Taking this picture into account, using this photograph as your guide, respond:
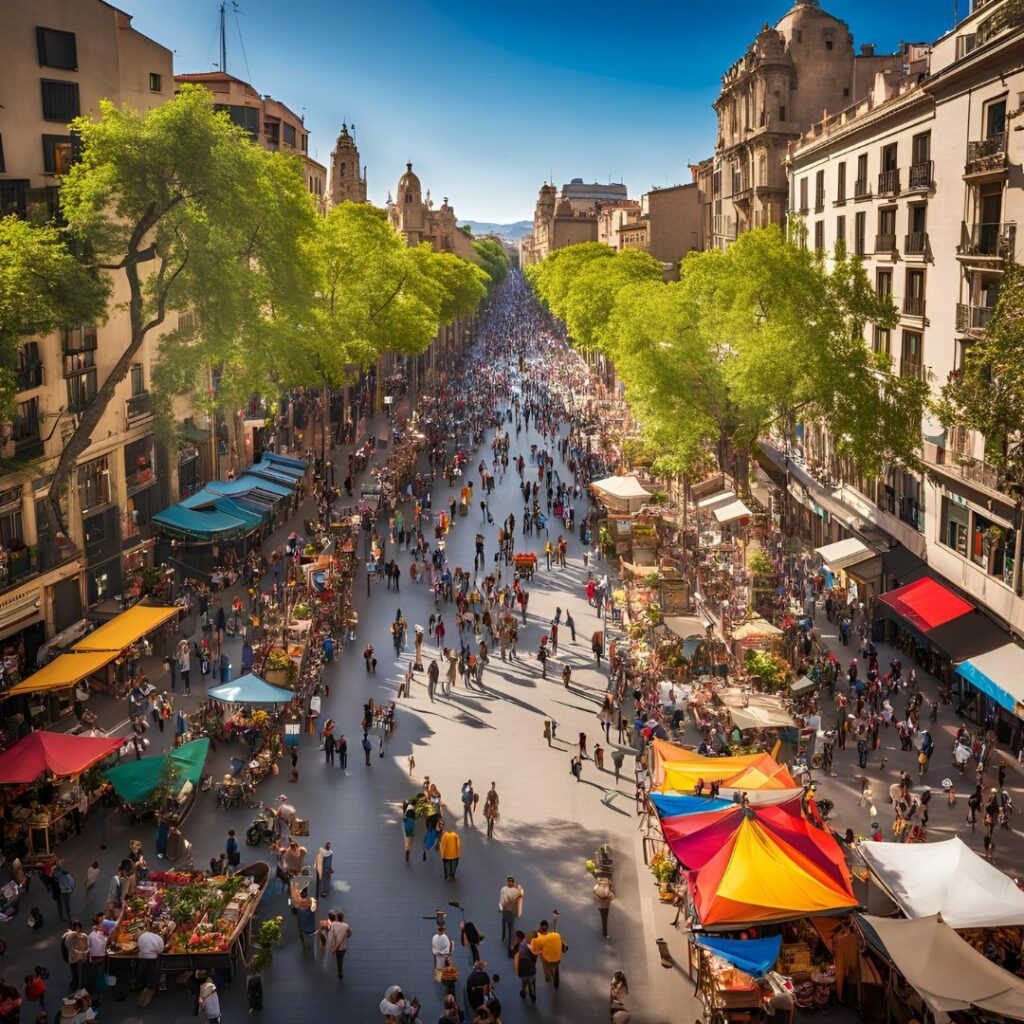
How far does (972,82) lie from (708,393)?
13.3m

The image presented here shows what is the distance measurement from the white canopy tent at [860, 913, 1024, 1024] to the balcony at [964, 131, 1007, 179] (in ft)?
56.7

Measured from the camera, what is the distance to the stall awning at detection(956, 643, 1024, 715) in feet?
72.4

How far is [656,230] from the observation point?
9081 cm

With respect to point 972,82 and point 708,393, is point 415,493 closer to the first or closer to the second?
point 708,393

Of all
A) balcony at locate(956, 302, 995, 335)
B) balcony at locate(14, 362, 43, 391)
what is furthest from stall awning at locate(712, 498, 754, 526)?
balcony at locate(14, 362, 43, 391)

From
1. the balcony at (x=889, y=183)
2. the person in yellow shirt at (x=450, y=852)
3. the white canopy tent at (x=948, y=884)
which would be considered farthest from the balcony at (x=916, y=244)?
the person in yellow shirt at (x=450, y=852)

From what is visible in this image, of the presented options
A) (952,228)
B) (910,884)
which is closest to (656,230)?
(952,228)

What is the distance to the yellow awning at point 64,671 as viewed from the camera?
2388 cm

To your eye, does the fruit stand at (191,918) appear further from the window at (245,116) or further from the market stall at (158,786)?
the window at (245,116)

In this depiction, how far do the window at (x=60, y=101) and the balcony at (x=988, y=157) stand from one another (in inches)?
984

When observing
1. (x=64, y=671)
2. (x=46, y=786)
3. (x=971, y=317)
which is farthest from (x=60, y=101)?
(x=971, y=317)

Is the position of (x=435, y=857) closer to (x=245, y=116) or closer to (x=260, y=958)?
(x=260, y=958)

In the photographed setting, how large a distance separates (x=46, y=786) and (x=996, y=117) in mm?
25443

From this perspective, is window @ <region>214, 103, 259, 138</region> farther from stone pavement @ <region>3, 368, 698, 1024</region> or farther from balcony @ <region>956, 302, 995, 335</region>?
balcony @ <region>956, 302, 995, 335</region>
